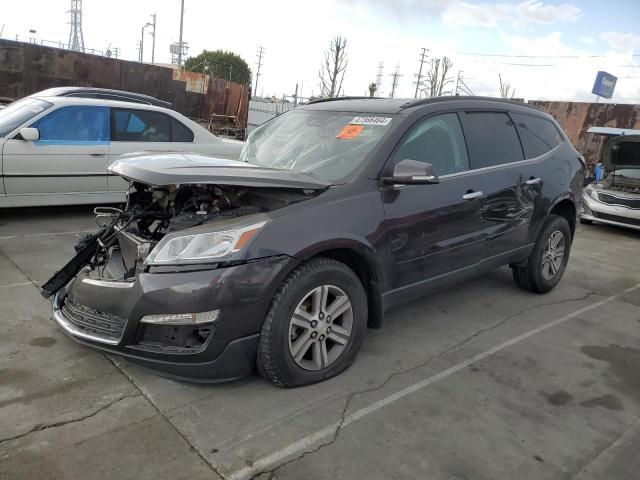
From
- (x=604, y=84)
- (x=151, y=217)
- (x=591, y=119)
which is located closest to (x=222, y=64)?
(x=604, y=84)

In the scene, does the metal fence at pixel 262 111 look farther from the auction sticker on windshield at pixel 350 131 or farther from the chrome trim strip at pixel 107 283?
the chrome trim strip at pixel 107 283

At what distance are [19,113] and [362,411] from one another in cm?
596

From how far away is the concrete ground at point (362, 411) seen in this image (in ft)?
8.02

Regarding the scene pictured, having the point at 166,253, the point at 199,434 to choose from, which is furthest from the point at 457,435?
the point at 166,253

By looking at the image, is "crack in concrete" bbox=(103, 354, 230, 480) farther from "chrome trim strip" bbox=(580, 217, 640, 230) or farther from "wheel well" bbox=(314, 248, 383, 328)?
"chrome trim strip" bbox=(580, 217, 640, 230)

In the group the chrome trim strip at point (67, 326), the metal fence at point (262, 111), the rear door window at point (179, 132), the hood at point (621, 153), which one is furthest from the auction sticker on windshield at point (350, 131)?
the metal fence at point (262, 111)

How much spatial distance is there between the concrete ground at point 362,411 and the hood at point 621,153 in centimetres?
615

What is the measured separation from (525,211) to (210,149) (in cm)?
457

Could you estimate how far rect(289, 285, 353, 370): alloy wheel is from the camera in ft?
9.82

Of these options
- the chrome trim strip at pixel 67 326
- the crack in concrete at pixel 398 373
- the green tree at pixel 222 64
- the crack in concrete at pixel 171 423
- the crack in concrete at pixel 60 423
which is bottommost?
the crack in concrete at pixel 60 423

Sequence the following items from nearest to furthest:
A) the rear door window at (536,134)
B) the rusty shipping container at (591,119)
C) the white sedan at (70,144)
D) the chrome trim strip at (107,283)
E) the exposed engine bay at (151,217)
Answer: the chrome trim strip at (107,283), the exposed engine bay at (151,217), the rear door window at (536,134), the white sedan at (70,144), the rusty shipping container at (591,119)

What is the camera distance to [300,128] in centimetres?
411

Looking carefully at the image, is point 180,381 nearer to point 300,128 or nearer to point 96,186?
point 300,128

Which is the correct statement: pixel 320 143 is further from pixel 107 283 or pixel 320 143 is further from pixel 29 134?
pixel 29 134
